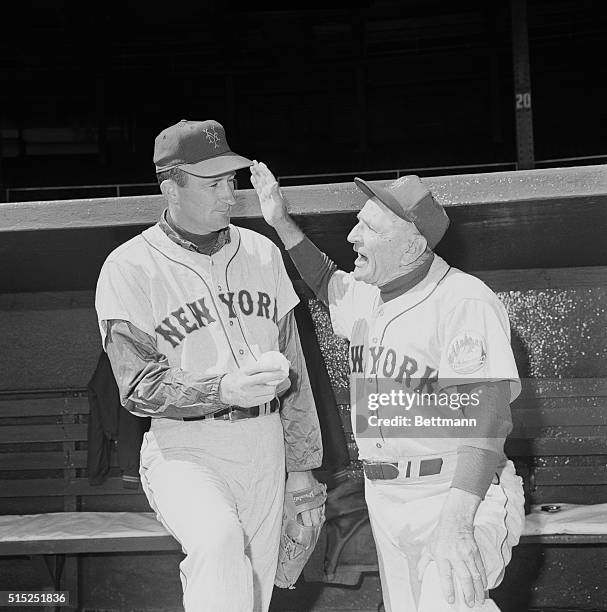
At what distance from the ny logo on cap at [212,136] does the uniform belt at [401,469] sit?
108 centimetres

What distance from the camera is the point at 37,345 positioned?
4555 mm

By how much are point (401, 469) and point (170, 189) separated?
1.10 m

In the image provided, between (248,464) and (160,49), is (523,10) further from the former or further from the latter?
(160,49)

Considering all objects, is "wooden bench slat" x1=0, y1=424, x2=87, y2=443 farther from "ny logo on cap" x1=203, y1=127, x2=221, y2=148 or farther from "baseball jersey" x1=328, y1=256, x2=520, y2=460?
"ny logo on cap" x1=203, y1=127, x2=221, y2=148

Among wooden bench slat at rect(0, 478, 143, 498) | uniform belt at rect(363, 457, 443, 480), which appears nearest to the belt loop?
uniform belt at rect(363, 457, 443, 480)

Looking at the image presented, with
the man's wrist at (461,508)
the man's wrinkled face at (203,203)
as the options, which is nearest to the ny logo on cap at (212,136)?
the man's wrinkled face at (203,203)

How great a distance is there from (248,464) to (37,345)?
7.17 feet

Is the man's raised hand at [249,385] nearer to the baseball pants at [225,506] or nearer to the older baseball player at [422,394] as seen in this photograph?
the baseball pants at [225,506]

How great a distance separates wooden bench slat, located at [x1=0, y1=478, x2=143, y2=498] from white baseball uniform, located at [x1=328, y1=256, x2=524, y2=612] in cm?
186

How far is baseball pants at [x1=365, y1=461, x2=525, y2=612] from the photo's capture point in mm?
2506

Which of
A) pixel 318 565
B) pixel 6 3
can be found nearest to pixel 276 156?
pixel 6 3

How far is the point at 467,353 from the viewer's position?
2.54 meters

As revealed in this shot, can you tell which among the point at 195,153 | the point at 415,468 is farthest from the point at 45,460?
the point at 415,468

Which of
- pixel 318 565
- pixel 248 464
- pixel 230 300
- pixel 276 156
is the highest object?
pixel 276 156
